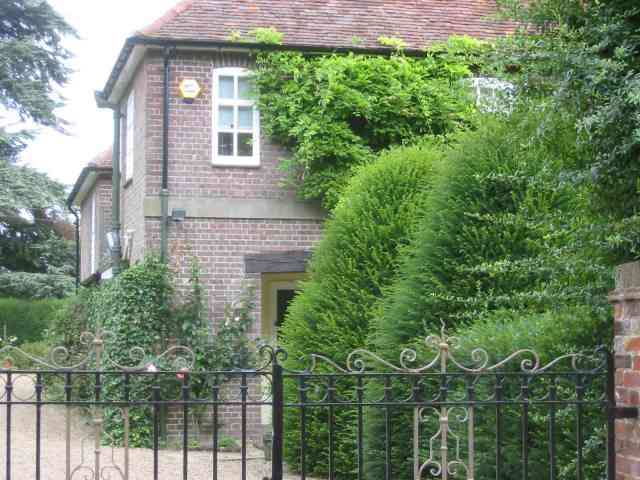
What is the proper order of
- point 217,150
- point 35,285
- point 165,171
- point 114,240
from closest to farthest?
point 165,171 < point 217,150 < point 114,240 < point 35,285

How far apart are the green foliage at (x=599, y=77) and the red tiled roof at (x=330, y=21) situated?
10362 mm

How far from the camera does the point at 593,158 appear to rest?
591cm

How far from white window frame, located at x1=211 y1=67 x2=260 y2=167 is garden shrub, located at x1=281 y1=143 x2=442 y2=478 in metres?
4.70

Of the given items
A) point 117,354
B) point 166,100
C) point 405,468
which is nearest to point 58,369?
point 405,468

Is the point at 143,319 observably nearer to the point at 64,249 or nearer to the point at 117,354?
the point at 117,354

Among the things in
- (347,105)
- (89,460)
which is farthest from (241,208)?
(89,460)

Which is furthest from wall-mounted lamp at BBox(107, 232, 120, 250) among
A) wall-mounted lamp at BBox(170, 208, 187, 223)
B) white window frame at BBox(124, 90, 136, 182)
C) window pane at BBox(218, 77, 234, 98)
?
window pane at BBox(218, 77, 234, 98)

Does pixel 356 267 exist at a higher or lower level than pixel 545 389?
higher

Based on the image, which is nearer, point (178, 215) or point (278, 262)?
point (178, 215)

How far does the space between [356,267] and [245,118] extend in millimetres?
5543

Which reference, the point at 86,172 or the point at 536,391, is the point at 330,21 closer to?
the point at 86,172

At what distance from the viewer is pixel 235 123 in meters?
16.3

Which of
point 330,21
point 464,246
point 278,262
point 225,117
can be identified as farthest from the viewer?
point 330,21

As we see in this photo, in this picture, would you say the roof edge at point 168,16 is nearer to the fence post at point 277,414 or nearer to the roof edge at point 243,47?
the roof edge at point 243,47
